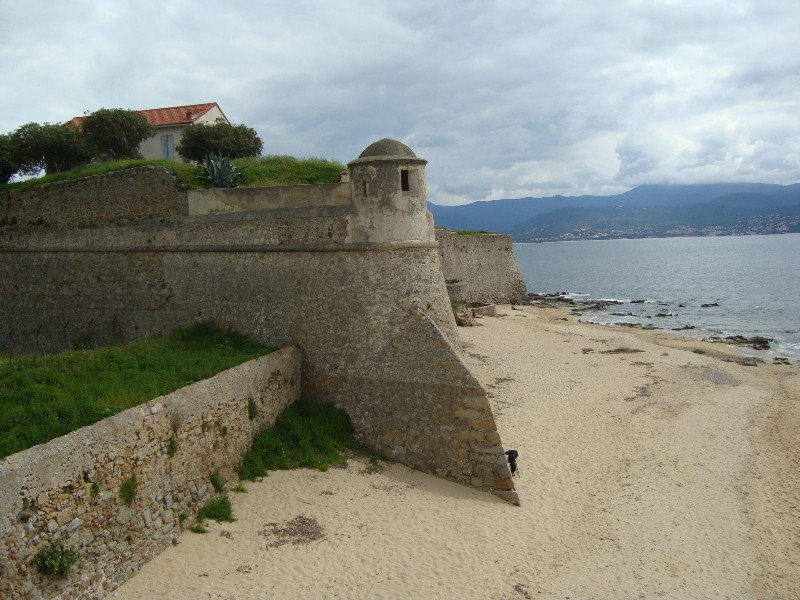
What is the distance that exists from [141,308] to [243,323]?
3.78m

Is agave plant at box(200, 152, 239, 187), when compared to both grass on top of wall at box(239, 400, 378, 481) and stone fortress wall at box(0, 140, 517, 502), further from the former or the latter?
grass on top of wall at box(239, 400, 378, 481)

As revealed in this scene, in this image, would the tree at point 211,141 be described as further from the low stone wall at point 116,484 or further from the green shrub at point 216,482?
the green shrub at point 216,482

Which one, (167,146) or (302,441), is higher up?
(167,146)

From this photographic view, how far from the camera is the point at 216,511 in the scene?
392 inches

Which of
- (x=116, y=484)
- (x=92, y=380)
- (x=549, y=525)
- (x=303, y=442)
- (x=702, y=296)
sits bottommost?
(x=702, y=296)

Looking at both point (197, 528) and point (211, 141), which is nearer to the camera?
point (197, 528)

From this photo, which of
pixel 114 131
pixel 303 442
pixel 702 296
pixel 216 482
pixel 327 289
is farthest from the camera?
pixel 702 296

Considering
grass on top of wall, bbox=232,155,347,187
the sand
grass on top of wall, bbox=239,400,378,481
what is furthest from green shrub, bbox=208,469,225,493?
grass on top of wall, bbox=232,155,347,187

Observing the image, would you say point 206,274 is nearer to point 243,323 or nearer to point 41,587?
point 243,323

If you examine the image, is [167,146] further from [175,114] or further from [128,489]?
[128,489]

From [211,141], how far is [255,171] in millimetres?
5151

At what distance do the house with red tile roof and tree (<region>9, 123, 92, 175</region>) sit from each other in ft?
7.76

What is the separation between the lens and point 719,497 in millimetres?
13258

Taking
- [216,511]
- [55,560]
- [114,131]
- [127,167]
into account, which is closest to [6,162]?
[114,131]
